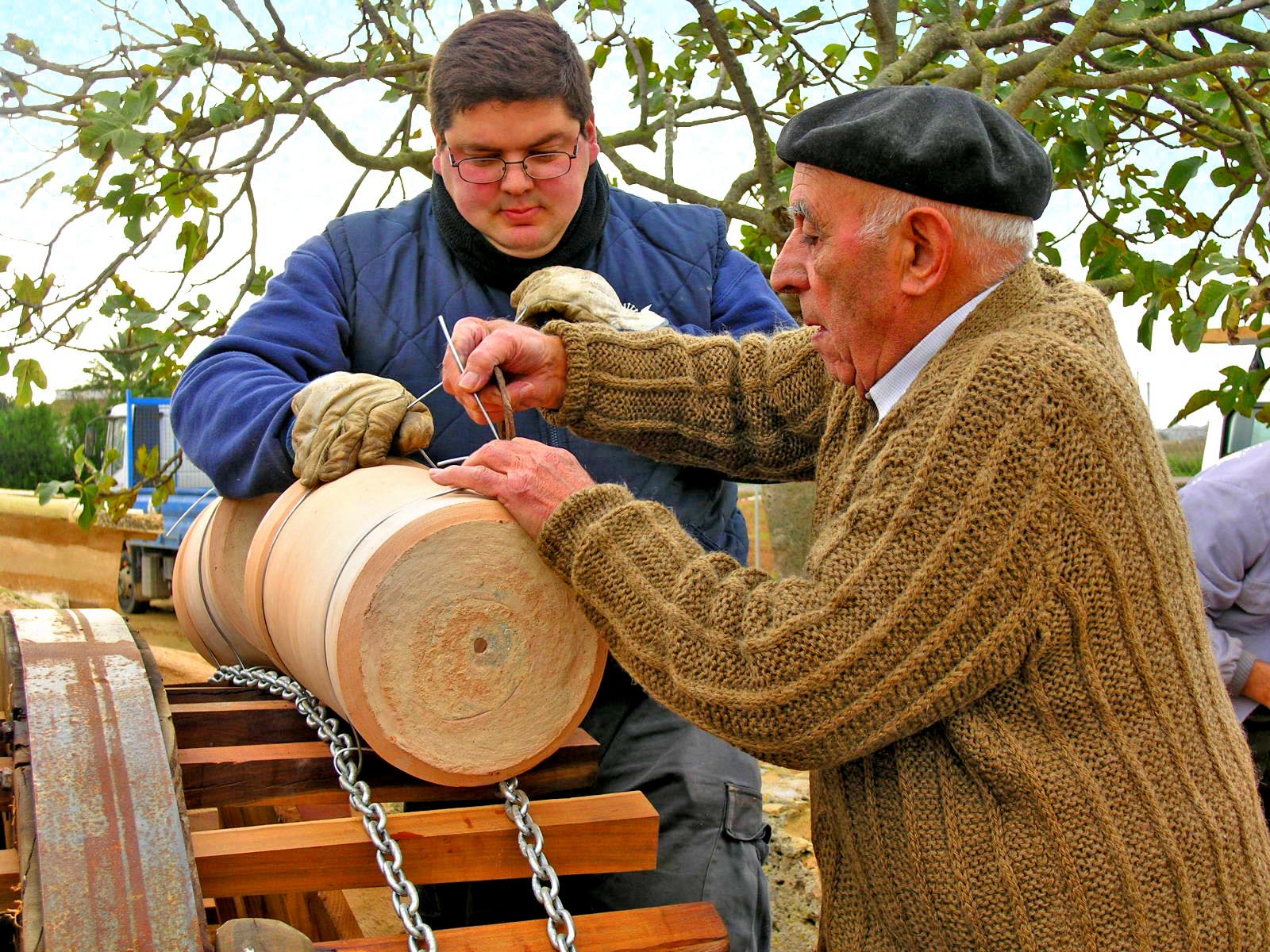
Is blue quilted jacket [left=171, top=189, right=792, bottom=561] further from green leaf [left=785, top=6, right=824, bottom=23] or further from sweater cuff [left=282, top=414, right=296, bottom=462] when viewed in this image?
green leaf [left=785, top=6, right=824, bottom=23]

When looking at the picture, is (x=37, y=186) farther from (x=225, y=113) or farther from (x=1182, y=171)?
(x=1182, y=171)

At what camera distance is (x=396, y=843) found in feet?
5.15

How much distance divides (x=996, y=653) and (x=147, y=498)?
1123cm

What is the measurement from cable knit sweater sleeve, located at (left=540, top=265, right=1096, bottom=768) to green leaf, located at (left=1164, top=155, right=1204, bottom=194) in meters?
2.57

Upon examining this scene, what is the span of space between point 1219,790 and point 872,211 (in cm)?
91

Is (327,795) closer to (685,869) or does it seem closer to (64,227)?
(685,869)

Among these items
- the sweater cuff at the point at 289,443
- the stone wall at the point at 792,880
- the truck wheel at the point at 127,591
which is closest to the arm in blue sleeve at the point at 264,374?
the sweater cuff at the point at 289,443

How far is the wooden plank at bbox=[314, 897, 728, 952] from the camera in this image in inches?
58.1

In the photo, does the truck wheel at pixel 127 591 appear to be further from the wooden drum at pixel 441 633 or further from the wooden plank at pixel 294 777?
the wooden drum at pixel 441 633

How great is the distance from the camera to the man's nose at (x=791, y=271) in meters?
1.72

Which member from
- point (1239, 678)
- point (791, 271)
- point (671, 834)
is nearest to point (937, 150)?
point (791, 271)

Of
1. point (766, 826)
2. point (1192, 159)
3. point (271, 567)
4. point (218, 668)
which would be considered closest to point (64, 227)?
point (218, 668)

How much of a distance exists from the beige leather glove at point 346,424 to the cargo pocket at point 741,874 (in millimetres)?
869

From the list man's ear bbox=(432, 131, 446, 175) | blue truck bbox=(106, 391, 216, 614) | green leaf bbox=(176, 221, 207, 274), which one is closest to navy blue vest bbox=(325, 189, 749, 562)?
man's ear bbox=(432, 131, 446, 175)
